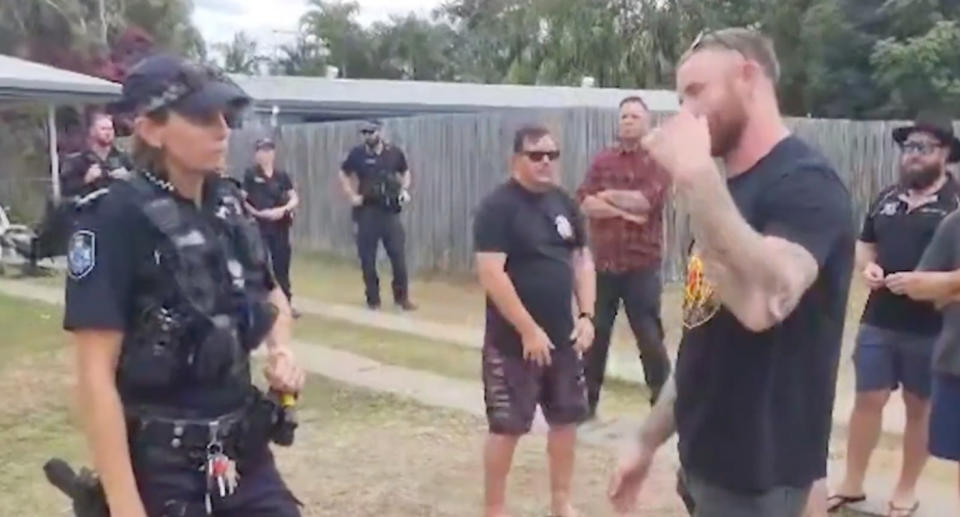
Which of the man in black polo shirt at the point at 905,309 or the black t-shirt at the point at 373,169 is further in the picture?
the black t-shirt at the point at 373,169

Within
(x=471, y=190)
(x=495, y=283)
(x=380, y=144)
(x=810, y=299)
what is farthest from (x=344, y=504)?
(x=471, y=190)

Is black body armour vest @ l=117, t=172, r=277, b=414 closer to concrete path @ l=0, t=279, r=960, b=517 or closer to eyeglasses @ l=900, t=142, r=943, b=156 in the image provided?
concrete path @ l=0, t=279, r=960, b=517

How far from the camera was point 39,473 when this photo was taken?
679 cm

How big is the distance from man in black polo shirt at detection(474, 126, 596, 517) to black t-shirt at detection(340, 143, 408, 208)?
7158mm

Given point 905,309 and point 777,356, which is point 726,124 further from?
point 905,309

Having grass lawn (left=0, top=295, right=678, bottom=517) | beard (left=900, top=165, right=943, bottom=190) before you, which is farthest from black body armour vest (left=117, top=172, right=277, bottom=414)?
beard (left=900, top=165, right=943, bottom=190)

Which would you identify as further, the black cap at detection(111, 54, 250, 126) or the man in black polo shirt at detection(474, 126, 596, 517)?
the man in black polo shirt at detection(474, 126, 596, 517)

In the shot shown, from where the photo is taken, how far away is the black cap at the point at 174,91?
2.98 meters

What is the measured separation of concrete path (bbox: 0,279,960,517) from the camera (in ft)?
20.1

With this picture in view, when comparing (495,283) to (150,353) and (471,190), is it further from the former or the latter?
(471,190)

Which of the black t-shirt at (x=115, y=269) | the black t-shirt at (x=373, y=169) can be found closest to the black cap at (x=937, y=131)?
the black t-shirt at (x=115, y=269)

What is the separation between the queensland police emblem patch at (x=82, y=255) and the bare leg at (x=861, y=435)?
3.86m

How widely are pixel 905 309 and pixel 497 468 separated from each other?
6.05ft

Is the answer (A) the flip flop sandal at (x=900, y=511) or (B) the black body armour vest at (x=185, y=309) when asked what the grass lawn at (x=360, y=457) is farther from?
(B) the black body armour vest at (x=185, y=309)
